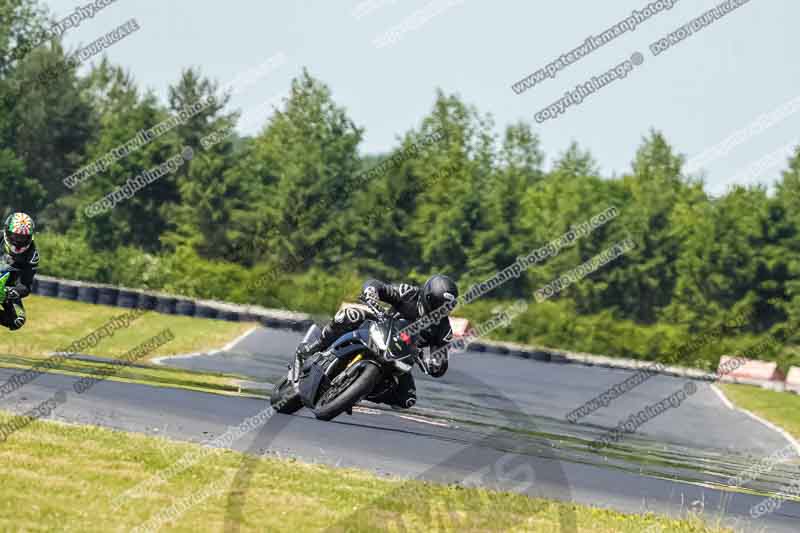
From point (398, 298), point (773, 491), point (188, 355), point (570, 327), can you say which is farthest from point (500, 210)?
point (398, 298)

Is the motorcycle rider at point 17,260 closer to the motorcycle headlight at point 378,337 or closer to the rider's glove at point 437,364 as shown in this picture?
the motorcycle headlight at point 378,337

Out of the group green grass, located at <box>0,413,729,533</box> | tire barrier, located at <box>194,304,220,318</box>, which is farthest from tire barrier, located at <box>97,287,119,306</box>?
green grass, located at <box>0,413,729,533</box>

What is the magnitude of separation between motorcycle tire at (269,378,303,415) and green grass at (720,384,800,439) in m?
18.6

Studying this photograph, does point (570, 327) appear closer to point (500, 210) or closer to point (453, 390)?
point (500, 210)

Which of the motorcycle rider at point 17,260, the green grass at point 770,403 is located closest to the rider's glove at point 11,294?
the motorcycle rider at point 17,260

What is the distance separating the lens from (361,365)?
1332 centimetres

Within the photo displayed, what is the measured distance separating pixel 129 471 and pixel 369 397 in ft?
11.4

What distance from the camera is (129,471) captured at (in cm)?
1120

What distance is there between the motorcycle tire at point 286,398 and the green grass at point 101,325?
1191 centimetres

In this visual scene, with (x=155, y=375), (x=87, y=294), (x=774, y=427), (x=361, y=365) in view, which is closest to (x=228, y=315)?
(x=87, y=294)

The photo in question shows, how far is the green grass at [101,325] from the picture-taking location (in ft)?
97.2

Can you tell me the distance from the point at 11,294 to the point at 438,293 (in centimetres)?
732

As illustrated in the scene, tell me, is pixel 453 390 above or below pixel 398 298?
below

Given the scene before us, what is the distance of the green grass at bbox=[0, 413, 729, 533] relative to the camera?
31.9 feet
